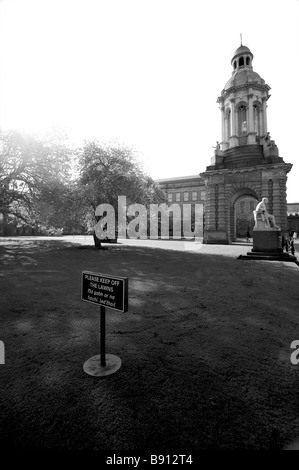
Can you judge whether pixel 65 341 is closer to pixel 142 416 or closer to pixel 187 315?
pixel 142 416

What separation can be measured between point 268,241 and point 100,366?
16349mm

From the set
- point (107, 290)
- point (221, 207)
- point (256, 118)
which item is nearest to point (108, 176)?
point (107, 290)

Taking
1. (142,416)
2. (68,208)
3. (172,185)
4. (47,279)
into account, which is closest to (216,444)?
(142,416)

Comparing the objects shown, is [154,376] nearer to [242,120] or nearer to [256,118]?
[242,120]

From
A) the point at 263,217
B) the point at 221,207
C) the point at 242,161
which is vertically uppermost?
the point at 242,161

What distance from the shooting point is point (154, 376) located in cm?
330

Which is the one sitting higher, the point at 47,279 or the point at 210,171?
the point at 210,171

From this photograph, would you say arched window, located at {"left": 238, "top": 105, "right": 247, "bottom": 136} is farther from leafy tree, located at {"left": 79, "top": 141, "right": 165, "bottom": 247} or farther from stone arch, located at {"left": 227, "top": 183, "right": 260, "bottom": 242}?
leafy tree, located at {"left": 79, "top": 141, "right": 165, "bottom": 247}

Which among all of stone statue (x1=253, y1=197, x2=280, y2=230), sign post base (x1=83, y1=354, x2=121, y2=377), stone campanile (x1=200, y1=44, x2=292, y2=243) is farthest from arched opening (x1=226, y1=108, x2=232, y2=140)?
sign post base (x1=83, y1=354, x2=121, y2=377)

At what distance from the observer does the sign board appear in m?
3.46

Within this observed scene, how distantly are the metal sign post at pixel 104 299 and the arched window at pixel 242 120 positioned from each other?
38228 mm

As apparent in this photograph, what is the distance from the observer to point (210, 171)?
33.0 metres

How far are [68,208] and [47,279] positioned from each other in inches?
549

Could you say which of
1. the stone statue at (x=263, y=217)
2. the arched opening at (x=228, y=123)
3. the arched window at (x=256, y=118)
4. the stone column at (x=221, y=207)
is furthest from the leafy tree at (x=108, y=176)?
the arched window at (x=256, y=118)
